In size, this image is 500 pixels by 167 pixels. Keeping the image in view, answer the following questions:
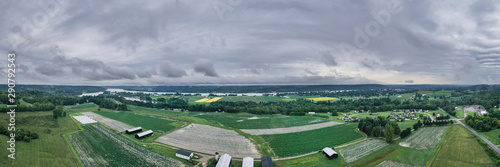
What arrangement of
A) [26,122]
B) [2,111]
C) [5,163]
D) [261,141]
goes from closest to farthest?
[5,163] → [261,141] → [26,122] → [2,111]

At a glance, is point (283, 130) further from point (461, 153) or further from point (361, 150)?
point (461, 153)

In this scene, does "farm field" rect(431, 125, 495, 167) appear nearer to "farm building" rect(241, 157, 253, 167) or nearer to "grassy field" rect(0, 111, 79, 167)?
"farm building" rect(241, 157, 253, 167)

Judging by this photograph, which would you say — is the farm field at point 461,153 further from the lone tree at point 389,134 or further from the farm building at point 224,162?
the farm building at point 224,162

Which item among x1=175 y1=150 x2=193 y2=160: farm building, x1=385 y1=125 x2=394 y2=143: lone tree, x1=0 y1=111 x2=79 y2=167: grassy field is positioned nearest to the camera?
x1=0 y1=111 x2=79 y2=167: grassy field

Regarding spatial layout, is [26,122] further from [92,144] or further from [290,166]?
[290,166]

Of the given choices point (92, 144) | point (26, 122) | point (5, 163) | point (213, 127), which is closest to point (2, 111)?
point (26, 122)

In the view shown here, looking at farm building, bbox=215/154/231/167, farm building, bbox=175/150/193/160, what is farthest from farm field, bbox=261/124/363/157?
farm building, bbox=175/150/193/160

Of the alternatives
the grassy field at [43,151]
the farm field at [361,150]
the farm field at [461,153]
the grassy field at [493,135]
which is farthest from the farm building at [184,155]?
the grassy field at [493,135]

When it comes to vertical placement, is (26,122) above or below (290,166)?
above
